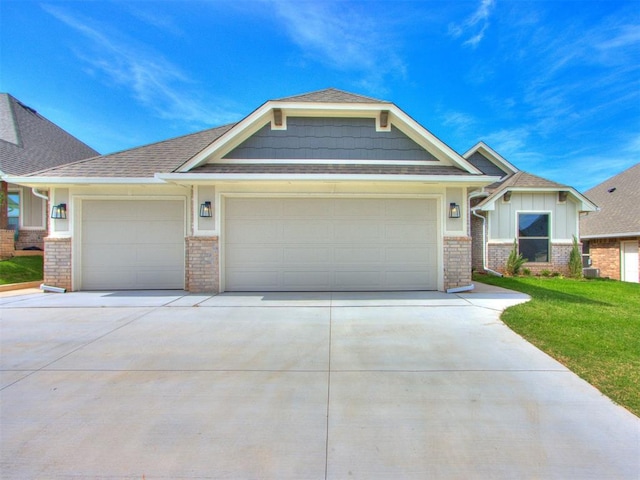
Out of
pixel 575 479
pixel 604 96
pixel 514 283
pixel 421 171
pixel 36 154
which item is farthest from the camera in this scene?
pixel 604 96

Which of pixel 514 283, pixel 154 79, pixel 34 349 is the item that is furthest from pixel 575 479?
pixel 154 79

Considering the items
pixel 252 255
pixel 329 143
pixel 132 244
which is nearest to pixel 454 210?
pixel 329 143

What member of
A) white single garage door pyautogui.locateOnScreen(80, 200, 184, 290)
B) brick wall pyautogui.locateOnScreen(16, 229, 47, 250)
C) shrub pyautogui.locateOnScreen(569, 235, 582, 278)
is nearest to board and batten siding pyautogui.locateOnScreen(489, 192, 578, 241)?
shrub pyautogui.locateOnScreen(569, 235, 582, 278)

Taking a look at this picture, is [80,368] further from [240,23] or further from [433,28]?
[433,28]

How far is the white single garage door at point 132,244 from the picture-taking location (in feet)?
26.5

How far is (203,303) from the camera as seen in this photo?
6.46 meters

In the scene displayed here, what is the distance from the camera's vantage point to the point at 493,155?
47.6ft

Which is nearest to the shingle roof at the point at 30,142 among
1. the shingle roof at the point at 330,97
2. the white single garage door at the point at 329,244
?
the white single garage door at the point at 329,244

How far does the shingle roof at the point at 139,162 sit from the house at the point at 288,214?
7cm

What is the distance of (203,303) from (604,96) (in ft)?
68.9

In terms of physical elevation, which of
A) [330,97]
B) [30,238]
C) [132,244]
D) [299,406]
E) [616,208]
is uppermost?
[330,97]

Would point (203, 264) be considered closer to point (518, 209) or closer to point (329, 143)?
point (329, 143)

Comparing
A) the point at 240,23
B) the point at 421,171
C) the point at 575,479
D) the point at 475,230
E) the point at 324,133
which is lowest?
the point at 575,479

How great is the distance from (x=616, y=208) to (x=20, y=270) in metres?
24.8
